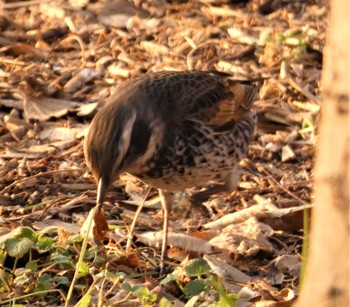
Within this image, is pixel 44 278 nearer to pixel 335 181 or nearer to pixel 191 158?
pixel 191 158

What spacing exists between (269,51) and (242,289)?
427cm

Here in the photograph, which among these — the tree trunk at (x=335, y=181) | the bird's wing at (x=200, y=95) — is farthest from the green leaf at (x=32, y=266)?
the tree trunk at (x=335, y=181)

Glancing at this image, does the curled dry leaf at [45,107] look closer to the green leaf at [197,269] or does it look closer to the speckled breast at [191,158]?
the speckled breast at [191,158]

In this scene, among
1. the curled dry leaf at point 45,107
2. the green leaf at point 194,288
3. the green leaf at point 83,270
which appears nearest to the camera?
the green leaf at point 194,288

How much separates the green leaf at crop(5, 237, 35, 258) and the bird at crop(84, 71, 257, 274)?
0.49m

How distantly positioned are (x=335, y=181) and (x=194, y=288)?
340 cm

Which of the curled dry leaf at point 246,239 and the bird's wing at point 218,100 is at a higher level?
the bird's wing at point 218,100

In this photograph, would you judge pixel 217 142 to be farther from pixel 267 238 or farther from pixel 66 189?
pixel 66 189

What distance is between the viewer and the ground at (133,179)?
6320 mm

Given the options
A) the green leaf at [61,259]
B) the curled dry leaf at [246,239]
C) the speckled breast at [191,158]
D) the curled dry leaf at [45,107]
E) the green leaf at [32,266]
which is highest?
the speckled breast at [191,158]

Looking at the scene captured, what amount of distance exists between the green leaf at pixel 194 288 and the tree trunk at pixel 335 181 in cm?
328

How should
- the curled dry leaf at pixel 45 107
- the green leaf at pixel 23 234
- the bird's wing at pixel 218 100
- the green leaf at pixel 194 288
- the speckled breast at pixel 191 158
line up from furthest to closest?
the curled dry leaf at pixel 45 107 < the bird's wing at pixel 218 100 < the speckled breast at pixel 191 158 < the green leaf at pixel 23 234 < the green leaf at pixel 194 288

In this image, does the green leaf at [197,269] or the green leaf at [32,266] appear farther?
the green leaf at [32,266]

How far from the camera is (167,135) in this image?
677 cm
